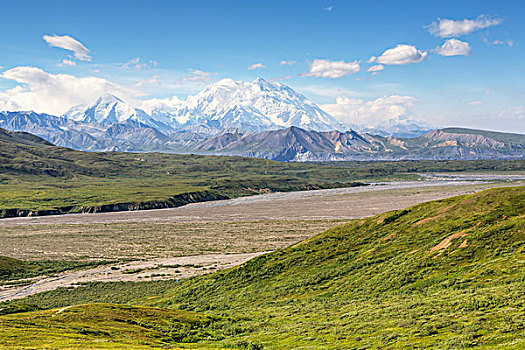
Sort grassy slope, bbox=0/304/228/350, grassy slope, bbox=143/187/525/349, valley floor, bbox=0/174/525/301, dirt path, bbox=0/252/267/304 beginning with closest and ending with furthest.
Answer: grassy slope, bbox=143/187/525/349, grassy slope, bbox=0/304/228/350, dirt path, bbox=0/252/267/304, valley floor, bbox=0/174/525/301

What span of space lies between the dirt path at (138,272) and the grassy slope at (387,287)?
6.37m

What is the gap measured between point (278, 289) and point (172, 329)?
18.8 metres

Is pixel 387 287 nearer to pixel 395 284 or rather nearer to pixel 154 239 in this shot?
pixel 395 284

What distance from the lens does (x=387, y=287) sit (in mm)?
46312

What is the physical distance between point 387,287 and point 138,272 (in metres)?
55.8

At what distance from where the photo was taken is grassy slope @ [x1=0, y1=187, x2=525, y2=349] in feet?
96.8

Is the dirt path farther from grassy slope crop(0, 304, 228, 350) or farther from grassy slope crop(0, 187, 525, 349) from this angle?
grassy slope crop(0, 304, 228, 350)

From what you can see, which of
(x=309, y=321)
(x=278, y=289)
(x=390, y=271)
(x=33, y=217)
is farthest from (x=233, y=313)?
(x=33, y=217)

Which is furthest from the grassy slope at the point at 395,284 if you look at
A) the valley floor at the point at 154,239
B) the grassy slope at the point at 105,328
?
the valley floor at the point at 154,239

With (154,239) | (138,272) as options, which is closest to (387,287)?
(138,272)

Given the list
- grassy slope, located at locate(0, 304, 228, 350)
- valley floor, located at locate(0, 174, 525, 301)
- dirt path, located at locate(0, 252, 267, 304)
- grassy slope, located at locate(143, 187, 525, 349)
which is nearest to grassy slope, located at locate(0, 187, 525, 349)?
grassy slope, located at locate(143, 187, 525, 349)

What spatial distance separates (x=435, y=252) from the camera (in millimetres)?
50406

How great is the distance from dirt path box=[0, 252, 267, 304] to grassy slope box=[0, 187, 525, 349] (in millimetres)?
6366

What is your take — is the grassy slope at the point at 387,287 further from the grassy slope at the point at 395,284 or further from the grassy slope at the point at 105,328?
the grassy slope at the point at 105,328
